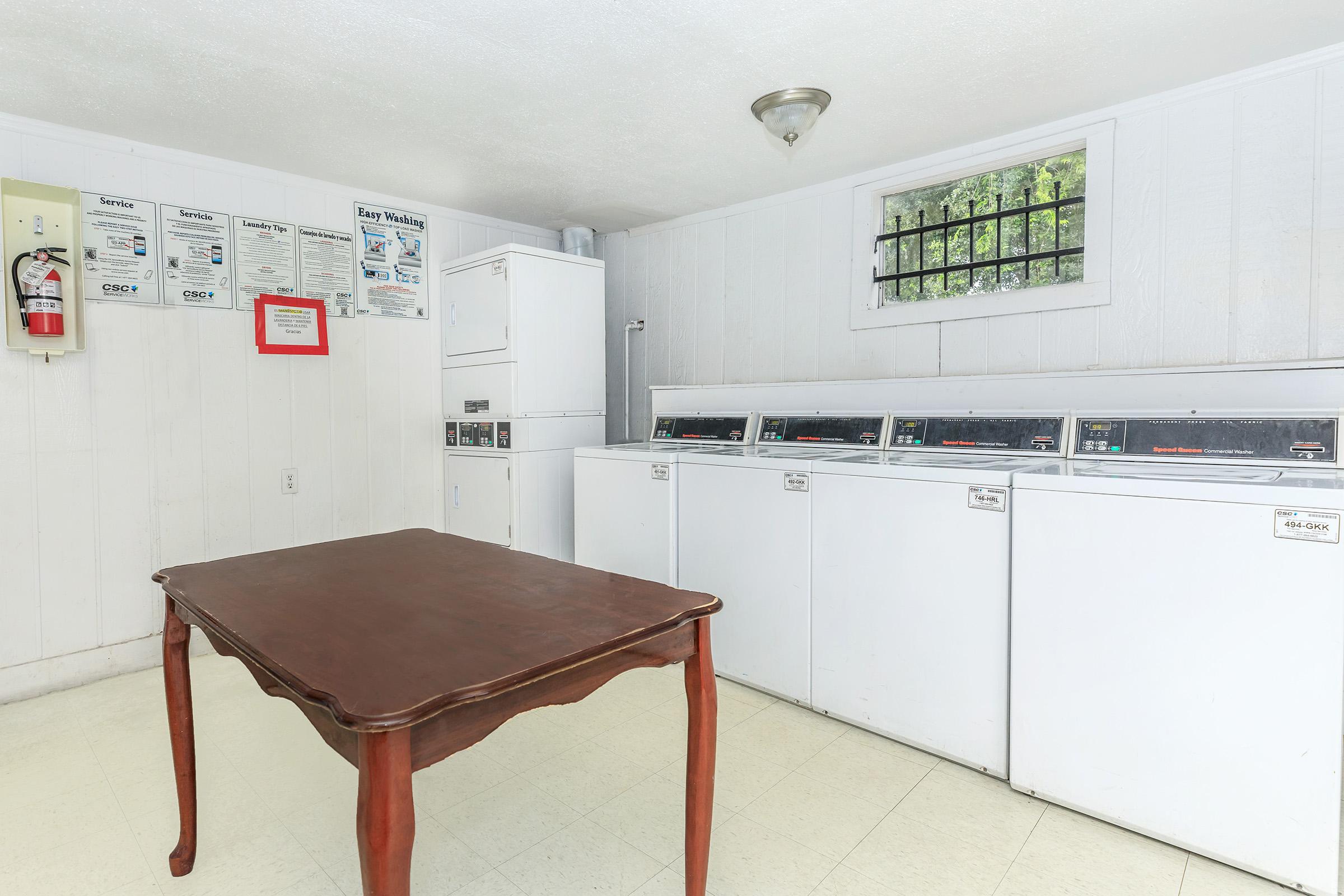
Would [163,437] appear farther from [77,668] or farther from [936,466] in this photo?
[936,466]

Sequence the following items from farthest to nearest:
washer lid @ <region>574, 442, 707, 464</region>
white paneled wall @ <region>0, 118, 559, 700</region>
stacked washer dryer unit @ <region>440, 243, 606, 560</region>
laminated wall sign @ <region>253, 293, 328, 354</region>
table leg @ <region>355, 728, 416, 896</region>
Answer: stacked washer dryer unit @ <region>440, 243, 606, 560</region>
laminated wall sign @ <region>253, 293, 328, 354</region>
washer lid @ <region>574, 442, 707, 464</region>
white paneled wall @ <region>0, 118, 559, 700</region>
table leg @ <region>355, 728, 416, 896</region>

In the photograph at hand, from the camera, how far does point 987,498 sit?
1.98 meters

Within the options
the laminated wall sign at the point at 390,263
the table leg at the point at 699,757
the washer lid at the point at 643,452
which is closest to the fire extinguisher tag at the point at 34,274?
the laminated wall sign at the point at 390,263

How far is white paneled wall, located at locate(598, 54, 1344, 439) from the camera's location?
2186 millimetres

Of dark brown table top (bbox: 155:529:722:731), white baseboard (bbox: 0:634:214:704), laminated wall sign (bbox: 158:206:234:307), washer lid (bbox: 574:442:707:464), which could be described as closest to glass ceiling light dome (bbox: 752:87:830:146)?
washer lid (bbox: 574:442:707:464)

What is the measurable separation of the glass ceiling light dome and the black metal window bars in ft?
2.72

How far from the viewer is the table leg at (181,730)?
1.57 meters

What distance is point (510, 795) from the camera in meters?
1.97

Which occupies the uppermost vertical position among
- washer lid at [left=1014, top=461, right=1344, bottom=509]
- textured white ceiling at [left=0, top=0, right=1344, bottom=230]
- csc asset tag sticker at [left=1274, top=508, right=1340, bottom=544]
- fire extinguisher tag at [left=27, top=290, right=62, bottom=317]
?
textured white ceiling at [left=0, top=0, right=1344, bottom=230]

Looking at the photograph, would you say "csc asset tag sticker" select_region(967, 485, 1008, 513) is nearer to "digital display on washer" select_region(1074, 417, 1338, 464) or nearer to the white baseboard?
"digital display on washer" select_region(1074, 417, 1338, 464)

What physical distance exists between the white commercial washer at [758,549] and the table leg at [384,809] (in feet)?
5.69

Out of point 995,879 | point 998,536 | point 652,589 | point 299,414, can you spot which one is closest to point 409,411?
point 299,414

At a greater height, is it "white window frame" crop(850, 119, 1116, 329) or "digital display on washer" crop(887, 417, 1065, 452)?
"white window frame" crop(850, 119, 1116, 329)

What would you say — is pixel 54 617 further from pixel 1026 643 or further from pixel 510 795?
pixel 1026 643
